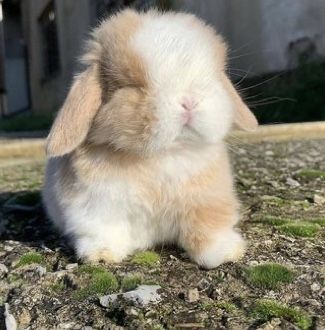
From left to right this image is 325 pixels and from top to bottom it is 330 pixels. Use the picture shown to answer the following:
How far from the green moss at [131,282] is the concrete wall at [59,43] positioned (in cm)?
846

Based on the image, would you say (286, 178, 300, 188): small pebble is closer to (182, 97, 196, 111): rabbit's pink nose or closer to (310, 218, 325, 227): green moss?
(310, 218, 325, 227): green moss

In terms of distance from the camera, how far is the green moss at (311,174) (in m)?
3.37

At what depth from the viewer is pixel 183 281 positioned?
191cm

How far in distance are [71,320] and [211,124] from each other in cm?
67

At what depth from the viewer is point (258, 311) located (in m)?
1.70

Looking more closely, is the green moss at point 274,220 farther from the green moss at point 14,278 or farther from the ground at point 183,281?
the green moss at point 14,278

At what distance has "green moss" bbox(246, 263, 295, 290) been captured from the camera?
6.12 ft

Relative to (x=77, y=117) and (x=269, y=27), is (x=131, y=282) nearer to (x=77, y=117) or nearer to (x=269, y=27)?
(x=77, y=117)

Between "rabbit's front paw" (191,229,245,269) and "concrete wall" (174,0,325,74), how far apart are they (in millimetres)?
4547

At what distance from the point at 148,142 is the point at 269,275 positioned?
0.54m

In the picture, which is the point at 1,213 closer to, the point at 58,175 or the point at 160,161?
the point at 58,175

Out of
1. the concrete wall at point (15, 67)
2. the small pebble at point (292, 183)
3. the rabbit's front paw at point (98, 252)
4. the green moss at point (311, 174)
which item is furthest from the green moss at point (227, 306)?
the concrete wall at point (15, 67)

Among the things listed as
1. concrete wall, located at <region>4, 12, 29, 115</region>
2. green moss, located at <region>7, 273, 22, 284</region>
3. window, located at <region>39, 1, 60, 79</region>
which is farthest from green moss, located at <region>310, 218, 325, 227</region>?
concrete wall, located at <region>4, 12, 29, 115</region>

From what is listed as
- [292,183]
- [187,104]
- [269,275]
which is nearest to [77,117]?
[187,104]
